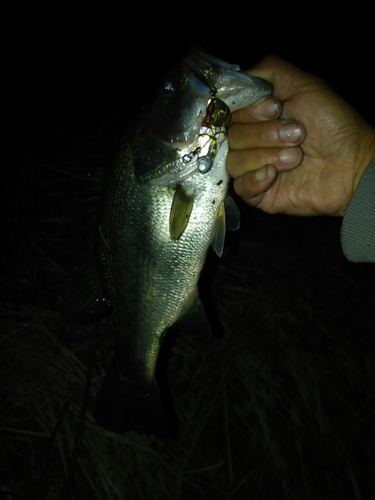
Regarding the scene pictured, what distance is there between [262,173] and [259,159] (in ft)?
0.20

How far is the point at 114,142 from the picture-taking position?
16.2 ft

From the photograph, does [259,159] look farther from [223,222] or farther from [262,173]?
[223,222]

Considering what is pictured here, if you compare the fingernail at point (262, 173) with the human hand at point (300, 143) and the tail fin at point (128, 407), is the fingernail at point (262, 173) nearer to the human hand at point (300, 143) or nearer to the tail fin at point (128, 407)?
the human hand at point (300, 143)

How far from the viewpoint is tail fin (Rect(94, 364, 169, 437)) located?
A: 2.15m

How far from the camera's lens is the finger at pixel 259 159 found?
1.85 metres

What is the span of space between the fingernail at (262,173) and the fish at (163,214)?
0.51 feet

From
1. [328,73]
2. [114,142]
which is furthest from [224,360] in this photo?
[328,73]

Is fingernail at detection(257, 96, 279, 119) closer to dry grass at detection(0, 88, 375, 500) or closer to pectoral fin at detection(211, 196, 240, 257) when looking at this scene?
pectoral fin at detection(211, 196, 240, 257)

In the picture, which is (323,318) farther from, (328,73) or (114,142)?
(328,73)

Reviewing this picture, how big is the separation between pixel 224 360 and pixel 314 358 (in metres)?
0.76

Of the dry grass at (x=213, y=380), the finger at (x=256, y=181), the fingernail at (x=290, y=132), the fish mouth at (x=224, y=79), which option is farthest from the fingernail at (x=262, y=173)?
the dry grass at (x=213, y=380)

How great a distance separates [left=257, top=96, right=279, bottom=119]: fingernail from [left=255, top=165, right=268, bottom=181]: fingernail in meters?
0.22

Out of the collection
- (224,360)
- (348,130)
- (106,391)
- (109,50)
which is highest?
(348,130)

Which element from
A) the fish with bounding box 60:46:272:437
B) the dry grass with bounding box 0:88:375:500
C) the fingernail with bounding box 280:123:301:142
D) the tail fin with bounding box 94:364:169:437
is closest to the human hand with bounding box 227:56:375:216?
the fingernail with bounding box 280:123:301:142
